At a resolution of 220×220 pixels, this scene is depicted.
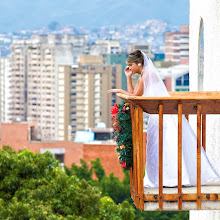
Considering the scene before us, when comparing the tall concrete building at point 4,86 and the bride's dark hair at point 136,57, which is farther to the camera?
the tall concrete building at point 4,86

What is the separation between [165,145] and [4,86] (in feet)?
411

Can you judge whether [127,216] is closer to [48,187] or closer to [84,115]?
[48,187]

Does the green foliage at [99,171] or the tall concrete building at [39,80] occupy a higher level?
the tall concrete building at [39,80]

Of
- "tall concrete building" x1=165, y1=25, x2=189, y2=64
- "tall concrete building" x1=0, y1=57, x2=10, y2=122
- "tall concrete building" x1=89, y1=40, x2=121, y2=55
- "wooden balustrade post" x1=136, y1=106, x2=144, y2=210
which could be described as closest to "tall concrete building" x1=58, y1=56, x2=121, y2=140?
"tall concrete building" x1=89, y1=40, x2=121, y2=55

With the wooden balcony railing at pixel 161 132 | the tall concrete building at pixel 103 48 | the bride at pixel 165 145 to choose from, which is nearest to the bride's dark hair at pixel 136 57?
the bride at pixel 165 145

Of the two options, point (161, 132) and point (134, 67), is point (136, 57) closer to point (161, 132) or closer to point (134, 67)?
point (134, 67)

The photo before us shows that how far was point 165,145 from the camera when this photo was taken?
17.5 feet

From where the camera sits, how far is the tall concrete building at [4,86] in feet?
414

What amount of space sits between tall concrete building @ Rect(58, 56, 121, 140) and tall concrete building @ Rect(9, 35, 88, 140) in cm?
476

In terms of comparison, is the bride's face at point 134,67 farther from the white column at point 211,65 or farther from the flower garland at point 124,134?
the white column at point 211,65

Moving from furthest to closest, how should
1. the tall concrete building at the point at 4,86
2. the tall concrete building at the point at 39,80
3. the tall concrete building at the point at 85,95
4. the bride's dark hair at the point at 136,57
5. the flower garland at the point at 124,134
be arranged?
1. the tall concrete building at the point at 4,86
2. the tall concrete building at the point at 39,80
3. the tall concrete building at the point at 85,95
4. the bride's dark hair at the point at 136,57
5. the flower garland at the point at 124,134

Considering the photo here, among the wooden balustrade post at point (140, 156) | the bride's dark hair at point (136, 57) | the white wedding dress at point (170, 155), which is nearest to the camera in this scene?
the wooden balustrade post at point (140, 156)

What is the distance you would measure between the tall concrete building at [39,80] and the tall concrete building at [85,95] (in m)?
4.76

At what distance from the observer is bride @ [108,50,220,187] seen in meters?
5.20
